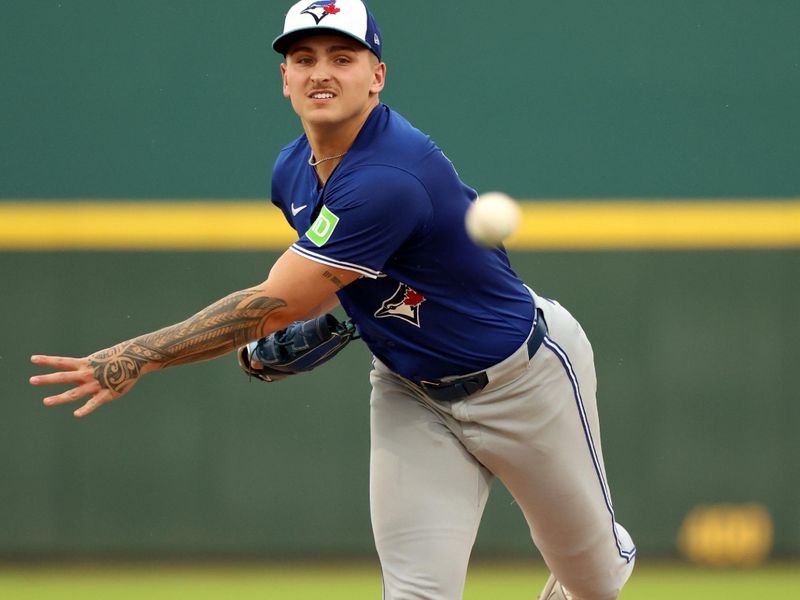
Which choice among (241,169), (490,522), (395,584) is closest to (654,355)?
(490,522)

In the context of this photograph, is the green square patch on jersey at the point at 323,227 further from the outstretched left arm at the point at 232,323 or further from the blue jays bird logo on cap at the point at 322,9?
the blue jays bird logo on cap at the point at 322,9

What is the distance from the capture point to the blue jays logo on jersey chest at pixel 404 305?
391 cm

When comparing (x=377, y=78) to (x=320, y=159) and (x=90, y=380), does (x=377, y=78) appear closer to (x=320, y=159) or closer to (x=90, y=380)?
(x=320, y=159)

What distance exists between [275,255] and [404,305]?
11.1 feet

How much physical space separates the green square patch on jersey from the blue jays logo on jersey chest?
365 millimetres

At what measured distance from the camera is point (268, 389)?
7195 mm

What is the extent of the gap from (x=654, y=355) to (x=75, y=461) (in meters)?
3.31

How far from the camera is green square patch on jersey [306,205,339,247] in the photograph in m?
3.62

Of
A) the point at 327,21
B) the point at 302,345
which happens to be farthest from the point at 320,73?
the point at 302,345

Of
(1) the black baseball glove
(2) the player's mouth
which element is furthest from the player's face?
(1) the black baseball glove

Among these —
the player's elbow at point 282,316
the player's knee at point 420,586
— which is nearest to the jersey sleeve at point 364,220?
the player's elbow at point 282,316

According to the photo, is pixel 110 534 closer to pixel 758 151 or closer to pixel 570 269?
pixel 570 269

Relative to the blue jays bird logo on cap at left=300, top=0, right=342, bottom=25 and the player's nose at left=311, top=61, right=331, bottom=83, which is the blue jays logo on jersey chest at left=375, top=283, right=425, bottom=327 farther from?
the blue jays bird logo on cap at left=300, top=0, right=342, bottom=25

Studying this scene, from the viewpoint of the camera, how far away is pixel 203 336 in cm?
367
